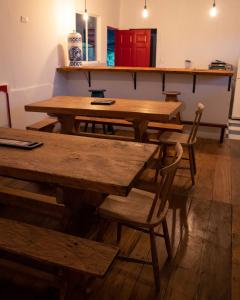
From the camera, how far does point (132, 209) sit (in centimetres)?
171

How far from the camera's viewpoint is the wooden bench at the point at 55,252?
1250 millimetres

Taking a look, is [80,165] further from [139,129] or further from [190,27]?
[190,27]

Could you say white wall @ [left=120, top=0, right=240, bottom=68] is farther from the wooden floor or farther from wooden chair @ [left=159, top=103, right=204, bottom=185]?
the wooden floor

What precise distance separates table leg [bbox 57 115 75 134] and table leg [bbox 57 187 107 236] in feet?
5.24

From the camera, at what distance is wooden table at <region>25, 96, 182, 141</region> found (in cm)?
268

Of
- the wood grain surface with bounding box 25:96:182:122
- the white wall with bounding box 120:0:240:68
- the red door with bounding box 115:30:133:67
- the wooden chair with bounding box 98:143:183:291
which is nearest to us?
the wooden chair with bounding box 98:143:183:291

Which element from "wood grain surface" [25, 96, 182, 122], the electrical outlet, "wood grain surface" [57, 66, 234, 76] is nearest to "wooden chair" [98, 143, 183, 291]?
"wood grain surface" [25, 96, 182, 122]

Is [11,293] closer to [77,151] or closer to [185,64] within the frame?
[77,151]

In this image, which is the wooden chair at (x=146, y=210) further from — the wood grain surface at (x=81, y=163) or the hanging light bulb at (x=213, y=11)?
the hanging light bulb at (x=213, y=11)

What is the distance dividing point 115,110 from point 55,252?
5.50ft

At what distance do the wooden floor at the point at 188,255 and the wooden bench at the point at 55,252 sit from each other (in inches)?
9.6

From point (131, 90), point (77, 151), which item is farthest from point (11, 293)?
point (131, 90)

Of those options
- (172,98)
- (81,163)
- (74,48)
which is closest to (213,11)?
(172,98)

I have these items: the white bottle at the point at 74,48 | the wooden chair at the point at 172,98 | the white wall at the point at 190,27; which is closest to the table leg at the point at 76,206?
the wooden chair at the point at 172,98
